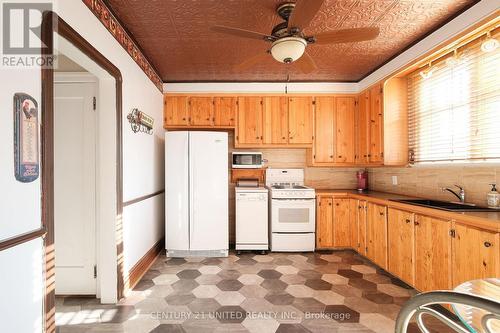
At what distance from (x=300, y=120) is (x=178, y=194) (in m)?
2.23

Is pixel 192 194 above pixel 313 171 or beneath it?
beneath

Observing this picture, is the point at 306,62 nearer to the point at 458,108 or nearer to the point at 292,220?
the point at 458,108

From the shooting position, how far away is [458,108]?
249 cm

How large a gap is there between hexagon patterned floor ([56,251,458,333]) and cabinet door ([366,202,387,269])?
0.51 feet

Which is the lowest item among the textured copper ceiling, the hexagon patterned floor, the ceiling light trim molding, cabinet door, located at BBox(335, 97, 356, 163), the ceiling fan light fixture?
the hexagon patterned floor

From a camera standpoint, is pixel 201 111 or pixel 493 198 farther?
pixel 201 111

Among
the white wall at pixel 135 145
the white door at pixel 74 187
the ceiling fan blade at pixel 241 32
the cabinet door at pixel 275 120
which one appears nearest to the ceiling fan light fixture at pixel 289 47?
the ceiling fan blade at pixel 241 32

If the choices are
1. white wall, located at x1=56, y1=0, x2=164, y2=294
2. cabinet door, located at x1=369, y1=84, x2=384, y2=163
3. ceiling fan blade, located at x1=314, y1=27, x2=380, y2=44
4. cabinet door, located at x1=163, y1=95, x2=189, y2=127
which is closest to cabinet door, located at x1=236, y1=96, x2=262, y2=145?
cabinet door, located at x1=163, y1=95, x2=189, y2=127

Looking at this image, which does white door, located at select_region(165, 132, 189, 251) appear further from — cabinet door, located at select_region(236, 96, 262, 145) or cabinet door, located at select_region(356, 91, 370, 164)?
cabinet door, located at select_region(356, 91, 370, 164)

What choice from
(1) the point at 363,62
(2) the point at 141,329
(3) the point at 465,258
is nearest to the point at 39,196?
(2) the point at 141,329

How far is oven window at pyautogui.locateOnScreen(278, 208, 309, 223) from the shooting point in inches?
141

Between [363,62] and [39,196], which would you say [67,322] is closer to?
[39,196]

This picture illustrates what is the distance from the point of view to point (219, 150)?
3.46 meters

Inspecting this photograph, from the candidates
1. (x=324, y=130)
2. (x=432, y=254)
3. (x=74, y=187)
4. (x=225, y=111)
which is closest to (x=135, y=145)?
(x=74, y=187)
